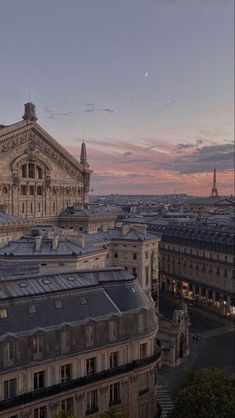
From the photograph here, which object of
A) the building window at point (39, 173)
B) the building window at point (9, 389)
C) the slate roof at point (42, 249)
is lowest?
the building window at point (9, 389)

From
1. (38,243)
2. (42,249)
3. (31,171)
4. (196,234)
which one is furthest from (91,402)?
(196,234)

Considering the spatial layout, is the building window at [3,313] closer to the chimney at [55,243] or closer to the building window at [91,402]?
the building window at [91,402]

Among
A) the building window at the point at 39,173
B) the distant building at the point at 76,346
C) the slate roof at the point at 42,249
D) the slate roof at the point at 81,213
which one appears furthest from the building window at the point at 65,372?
the building window at the point at 39,173

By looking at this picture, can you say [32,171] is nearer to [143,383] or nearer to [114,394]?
[143,383]

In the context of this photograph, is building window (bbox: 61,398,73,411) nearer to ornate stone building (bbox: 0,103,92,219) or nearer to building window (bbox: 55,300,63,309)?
Answer: building window (bbox: 55,300,63,309)

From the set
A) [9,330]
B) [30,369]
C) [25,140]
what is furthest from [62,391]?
[25,140]
